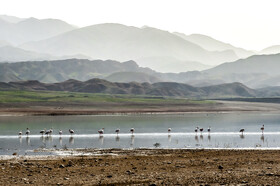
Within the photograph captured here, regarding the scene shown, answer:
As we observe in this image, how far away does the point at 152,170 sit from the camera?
28188mm

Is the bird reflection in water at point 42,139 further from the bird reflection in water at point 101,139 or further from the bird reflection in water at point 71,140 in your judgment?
the bird reflection in water at point 101,139

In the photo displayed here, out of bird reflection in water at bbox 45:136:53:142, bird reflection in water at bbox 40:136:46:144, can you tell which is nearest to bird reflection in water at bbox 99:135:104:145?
bird reflection in water at bbox 45:136:53:142

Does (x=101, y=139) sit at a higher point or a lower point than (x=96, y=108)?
lower

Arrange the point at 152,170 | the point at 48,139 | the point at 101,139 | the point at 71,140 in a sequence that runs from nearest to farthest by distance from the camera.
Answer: the point at 152,170
the point at 71,140
the point at 101,139
the point at 48,139

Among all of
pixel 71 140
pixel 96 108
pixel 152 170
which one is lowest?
pixel 152 170

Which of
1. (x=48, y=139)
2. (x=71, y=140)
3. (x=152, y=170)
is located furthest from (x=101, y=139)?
(x=152, y=170)

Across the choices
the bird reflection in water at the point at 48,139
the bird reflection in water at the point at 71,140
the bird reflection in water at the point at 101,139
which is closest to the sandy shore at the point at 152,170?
the bird reflection in water at the point at 71,140

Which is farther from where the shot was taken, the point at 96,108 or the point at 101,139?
the point at 96,108

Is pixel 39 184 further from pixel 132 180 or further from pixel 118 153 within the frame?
pixel 118 153

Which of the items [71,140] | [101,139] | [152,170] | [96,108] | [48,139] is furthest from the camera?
[96,108]

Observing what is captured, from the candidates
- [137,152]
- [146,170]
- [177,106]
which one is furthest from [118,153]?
[177,106]

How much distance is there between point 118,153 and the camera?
39.8m

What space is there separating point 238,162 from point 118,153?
1288 centimetres

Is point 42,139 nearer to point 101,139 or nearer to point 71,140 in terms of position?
point 71,140
